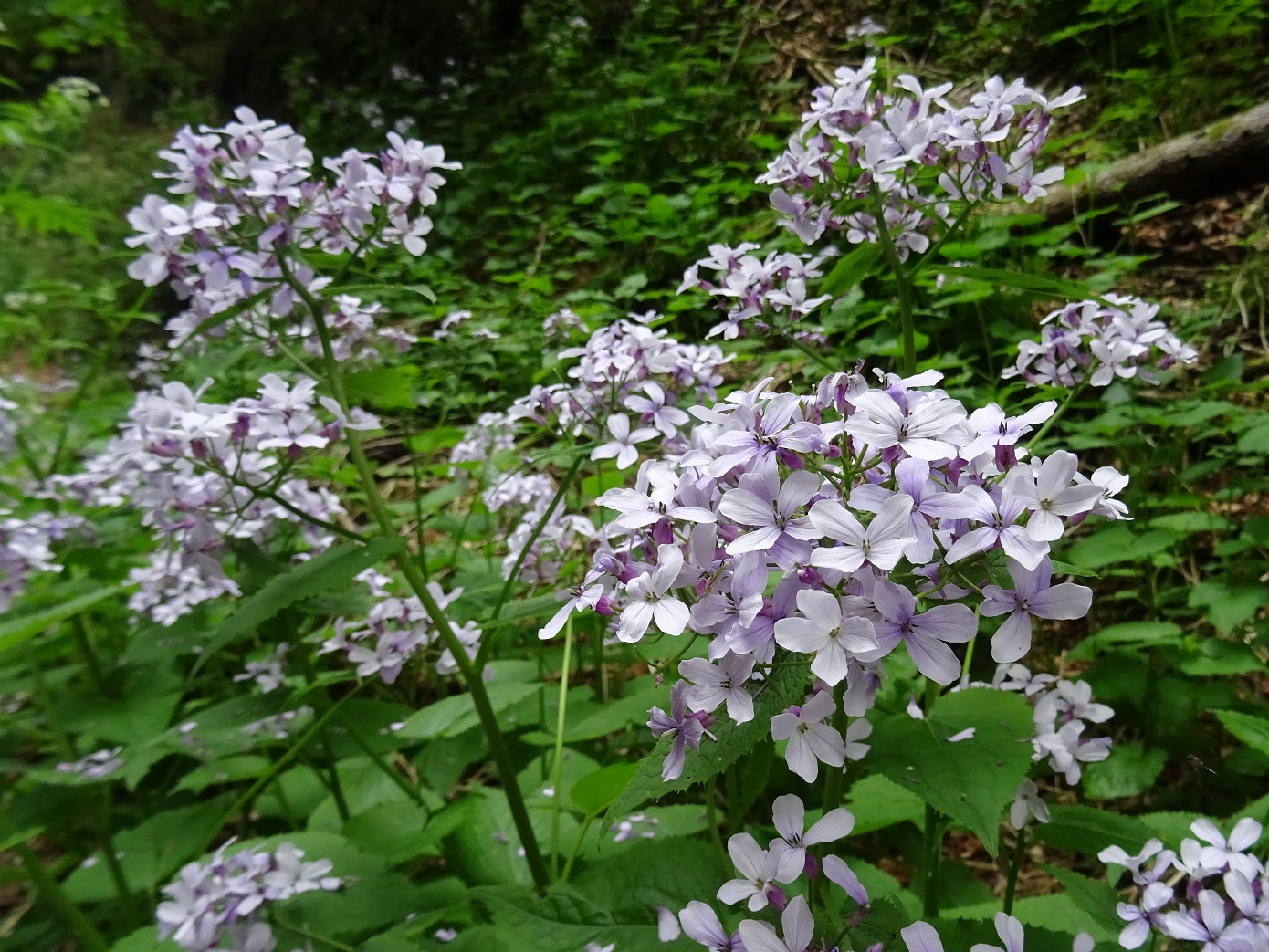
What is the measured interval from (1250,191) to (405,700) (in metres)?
5.01

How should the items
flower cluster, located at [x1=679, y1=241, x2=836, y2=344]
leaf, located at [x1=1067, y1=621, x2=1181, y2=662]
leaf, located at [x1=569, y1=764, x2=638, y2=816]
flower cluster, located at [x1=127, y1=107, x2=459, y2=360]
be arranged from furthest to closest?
leaf, located at [x1=1067, y1=621, x2=1181, y2=662]
flower cluster, located at [x1=679, y1=241, x2=836, y2=344]
flower cluster, located at [x1=127, y1=107, x2=459, y2=360]
leaf, located at [x1=569, y1=764, x2=638, y2=816]

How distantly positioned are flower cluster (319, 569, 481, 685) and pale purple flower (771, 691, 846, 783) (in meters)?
1.13

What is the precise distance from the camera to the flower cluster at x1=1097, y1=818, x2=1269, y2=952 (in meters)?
1.03

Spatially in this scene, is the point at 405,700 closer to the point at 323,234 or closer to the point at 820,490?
the point at 323,234

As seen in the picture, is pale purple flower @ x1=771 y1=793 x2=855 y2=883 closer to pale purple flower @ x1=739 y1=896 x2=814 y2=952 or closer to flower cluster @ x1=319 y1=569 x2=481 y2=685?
pale purple flower @ x1=739 y1=896 x2=814 y2=952

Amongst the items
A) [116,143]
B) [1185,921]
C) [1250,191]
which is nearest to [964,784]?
[1185,921]

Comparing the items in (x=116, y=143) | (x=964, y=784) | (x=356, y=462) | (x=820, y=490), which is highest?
(x=116, y=143)

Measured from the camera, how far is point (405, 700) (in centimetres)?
311

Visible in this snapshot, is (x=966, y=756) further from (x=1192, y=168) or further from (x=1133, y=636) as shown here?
(x=1192, y=168)

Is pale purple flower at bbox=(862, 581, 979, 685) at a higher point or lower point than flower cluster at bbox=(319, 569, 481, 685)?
higher

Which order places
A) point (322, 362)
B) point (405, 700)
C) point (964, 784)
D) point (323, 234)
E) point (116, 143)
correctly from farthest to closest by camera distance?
1. point (116, 143)
2. point (405, 700)
3. point (322, 362)
4. point (323, 234)
5. point (964, 784)

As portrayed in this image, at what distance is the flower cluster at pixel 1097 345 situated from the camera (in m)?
1.64

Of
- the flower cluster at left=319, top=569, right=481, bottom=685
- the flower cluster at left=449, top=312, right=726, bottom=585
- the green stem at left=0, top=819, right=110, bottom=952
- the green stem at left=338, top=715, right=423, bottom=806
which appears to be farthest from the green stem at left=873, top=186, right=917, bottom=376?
the green stem at left=0, top=819, right=110, bottom=952

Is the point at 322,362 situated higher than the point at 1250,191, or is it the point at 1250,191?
the point at 322,362
